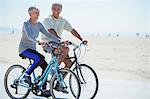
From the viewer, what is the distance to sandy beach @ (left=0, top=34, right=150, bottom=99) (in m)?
4.31

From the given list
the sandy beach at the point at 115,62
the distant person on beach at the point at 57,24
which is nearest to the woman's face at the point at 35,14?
the distant person on beach at the point at 57,24

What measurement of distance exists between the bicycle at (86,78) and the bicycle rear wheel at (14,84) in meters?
0.58

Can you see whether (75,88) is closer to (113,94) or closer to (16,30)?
(113,94)

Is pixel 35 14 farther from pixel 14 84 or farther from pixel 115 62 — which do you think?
pixel 115 62

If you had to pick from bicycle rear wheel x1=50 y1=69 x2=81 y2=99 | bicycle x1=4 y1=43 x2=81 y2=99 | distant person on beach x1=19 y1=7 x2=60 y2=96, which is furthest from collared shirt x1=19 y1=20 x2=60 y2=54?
bicycle rear wheel x1=50 y1=69 x2=81 y2=99

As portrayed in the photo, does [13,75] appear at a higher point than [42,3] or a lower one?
lower

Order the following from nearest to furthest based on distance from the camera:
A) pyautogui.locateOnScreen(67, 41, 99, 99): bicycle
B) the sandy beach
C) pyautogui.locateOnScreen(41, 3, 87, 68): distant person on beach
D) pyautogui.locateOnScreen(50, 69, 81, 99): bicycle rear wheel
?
Result: pyautogui.locateOnScreen(50, 69, 81, 99): bicycle rear wheel → pyautogui.locateOnScreen(67, 41, 99, 99): bicycle → pyautogui.locateOnScreen(41, 3, 87, 68): distant person on beach → the sandy beach

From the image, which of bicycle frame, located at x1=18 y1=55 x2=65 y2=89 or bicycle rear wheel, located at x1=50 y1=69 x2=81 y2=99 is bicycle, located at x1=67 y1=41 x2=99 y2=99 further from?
bicycle frame, located at x1=18 y1=55 x2=65 y2=89

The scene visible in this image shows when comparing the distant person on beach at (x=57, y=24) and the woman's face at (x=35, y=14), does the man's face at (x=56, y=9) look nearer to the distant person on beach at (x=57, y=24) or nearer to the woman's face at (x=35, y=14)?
the distant person on beach at (x=57, y=24)

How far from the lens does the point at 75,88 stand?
3.84 m

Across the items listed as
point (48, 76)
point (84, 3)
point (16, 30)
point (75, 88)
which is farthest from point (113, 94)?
point (16, 30)

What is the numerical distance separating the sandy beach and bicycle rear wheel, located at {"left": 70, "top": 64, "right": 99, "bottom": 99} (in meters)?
0.20

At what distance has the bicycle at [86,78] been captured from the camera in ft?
12.5

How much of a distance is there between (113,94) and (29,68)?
1.03 m
